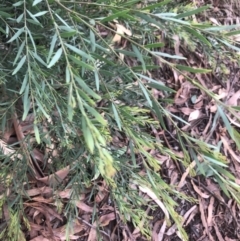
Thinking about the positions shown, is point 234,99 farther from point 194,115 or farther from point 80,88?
point 80,88

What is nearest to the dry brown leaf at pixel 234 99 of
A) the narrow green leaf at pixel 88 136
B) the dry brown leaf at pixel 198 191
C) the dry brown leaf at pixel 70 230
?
the dry brown leaf at pixel 198 191

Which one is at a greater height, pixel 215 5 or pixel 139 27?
pixel 139 27

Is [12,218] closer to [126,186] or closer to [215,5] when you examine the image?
[126,186]

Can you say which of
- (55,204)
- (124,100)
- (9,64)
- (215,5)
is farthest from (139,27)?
(215,5)

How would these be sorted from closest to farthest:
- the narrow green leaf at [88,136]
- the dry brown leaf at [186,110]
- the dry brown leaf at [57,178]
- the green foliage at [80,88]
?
the narrow green leaf at [88,136] → the green foliage at [80,88] → the dry brown leaf at [57,178] → the dry brown leaf at [186,110]

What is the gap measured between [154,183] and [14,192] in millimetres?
388

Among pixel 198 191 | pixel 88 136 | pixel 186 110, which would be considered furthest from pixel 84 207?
pixel 88 136

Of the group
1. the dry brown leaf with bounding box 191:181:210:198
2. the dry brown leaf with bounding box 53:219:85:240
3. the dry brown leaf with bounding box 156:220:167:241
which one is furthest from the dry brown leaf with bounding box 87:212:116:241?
the dry brown leaf with bounding box 191:181:210:198

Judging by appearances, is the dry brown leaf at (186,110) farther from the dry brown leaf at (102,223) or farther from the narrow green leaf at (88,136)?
the narrow green leaf at (88,136)

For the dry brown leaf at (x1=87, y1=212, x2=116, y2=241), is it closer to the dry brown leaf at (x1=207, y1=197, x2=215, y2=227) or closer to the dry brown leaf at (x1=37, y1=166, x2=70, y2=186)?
the dry brown leaf at (x1=37, y1=166, x2=70, y2=186)

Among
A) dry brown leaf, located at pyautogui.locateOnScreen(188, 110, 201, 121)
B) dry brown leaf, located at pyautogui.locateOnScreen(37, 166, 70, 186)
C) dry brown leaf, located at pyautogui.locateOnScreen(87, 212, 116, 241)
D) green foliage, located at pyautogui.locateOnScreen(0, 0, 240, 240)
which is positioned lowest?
dry brown leaf, located at pyautogui.locateOnScreen(87, 212, 116, 241)

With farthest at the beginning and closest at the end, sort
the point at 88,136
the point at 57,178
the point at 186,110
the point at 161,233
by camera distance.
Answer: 1. the point at 186,110
2. the point at 161,233
3. the point at 57,178
4. the point at 88,136

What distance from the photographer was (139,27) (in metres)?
1.12

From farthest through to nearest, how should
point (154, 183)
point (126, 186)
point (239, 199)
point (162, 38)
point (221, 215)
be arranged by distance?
1. point (162, 38)
2. point (221, 215)
3. point (126, 186)
4. point (154, 183)
5. point (239, 199)
